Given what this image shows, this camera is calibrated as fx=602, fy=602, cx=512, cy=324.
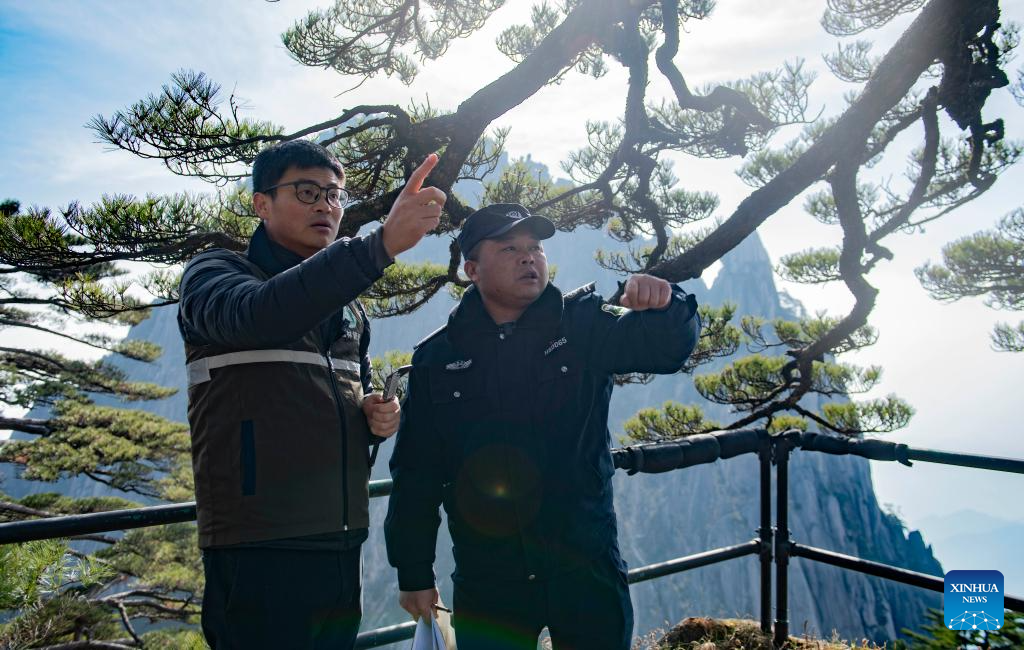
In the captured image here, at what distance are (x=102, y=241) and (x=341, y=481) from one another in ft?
9.37

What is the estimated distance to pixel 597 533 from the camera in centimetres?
133

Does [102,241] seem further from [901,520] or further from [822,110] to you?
[901,520]

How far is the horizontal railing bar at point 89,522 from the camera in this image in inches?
47.9

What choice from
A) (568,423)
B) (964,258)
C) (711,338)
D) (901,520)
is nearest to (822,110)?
(711,338)

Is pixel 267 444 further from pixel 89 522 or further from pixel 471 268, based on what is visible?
pixel 471 268

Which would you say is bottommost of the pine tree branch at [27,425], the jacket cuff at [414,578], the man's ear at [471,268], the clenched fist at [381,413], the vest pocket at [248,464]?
the jacket cuff at [414,578]

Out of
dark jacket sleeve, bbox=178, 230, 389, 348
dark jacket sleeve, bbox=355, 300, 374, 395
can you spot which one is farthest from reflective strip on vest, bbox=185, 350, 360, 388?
dark jacket sleeve, bbox=355, 300, 374, 395

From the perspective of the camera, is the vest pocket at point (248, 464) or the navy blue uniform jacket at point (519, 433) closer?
the vest pocket at point (248, 464)

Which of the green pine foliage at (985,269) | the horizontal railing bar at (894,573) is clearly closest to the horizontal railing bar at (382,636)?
the horizontal railing bar at (894,573)

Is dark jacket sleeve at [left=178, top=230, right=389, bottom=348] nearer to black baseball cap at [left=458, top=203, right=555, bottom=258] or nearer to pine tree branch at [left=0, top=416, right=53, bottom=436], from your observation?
black baseball cap at [left=458, top=203, right=555, bottom=258]

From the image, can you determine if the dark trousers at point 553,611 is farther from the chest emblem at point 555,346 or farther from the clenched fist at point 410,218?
the clenched fist at point 410,218

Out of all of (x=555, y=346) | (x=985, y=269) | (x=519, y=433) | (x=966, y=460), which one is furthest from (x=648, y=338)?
(x=985, y=269)

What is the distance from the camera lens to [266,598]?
1.04 m

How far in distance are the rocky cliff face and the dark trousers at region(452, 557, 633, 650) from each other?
100ft
